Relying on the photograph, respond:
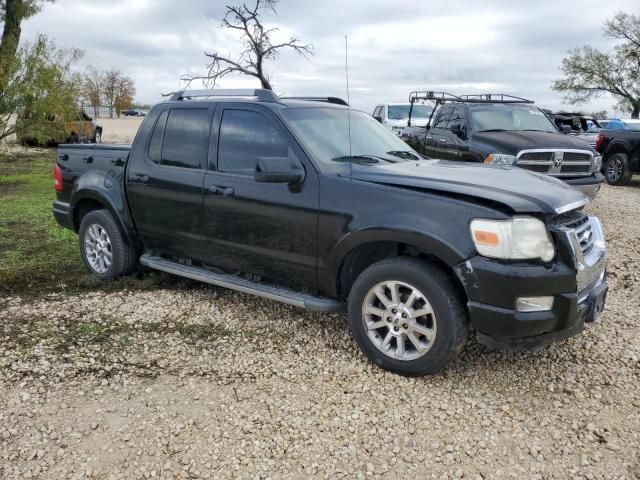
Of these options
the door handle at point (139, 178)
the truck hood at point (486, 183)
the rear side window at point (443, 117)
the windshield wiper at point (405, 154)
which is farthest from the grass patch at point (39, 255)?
the rear side window at point (443, 117)

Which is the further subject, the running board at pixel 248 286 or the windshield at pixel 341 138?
the windshield at pixel 341 138

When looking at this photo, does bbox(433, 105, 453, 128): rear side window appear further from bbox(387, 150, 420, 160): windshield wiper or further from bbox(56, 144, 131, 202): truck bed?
bbox(56, 144, 131, 202): truck bed

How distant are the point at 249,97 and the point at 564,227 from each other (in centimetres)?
257

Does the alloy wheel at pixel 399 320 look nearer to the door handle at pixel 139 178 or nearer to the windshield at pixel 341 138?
the windshield at pixel 341 138

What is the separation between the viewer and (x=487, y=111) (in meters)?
9.48

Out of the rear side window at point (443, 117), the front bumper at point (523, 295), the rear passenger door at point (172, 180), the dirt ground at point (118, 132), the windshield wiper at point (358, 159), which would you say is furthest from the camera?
the dirt ground at point (118, 132)

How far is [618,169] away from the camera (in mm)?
13305

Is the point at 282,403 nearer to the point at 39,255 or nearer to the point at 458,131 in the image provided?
the point at 39,255

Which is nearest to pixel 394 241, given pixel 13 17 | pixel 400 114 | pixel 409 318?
pixel 409 318

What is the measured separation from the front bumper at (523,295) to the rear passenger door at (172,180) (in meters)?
2.30

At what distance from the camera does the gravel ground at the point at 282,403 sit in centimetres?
285

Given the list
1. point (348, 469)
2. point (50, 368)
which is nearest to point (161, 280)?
point (50, 368)

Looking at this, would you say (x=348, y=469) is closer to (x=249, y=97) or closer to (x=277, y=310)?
(x=277, y=310)

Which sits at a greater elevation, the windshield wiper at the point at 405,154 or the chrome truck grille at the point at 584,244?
the windshield wiper at the point at 405,154
